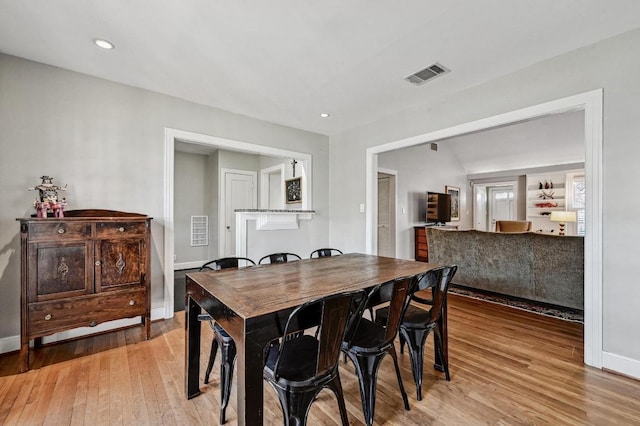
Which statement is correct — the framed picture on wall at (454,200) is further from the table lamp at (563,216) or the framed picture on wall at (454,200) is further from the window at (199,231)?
the window at (199,231)

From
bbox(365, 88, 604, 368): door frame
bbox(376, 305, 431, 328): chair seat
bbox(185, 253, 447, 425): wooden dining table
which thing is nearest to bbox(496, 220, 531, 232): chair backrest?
bbox(365, 88, 604, 368): door frame

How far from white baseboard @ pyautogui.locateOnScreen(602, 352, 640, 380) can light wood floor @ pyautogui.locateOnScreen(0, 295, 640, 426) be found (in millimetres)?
78

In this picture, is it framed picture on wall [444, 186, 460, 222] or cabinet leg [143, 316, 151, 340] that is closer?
cabinet leg [143, 316, 151, 340]

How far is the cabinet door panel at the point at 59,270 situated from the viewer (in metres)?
2.20

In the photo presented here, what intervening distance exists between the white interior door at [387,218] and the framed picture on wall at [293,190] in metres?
1.89

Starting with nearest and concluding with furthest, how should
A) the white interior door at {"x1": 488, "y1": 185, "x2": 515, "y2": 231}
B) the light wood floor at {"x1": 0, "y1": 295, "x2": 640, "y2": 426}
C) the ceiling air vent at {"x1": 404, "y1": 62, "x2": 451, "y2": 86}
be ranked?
the light wood floor at {"x1": 0, "y1": 295, "x2": 640, "y2": 426}, the ceiling air vent at {"x1": 404, "y1": 62, "x2": 451, "y2": 86}, the white interior door at {"x1": 488, "y1": 185, "x2": 515, "y2": 231}

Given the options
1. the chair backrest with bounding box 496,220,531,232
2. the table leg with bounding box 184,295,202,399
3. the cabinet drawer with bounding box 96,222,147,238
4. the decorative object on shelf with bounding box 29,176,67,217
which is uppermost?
the decorative object on shelf with bounding box 29,176,67,217

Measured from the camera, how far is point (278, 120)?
4.11 m

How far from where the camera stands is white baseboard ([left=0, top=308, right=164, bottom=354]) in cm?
245

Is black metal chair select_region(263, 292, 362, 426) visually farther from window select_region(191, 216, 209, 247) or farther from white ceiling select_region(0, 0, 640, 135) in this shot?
window select_region(191, 216, 209, 247)

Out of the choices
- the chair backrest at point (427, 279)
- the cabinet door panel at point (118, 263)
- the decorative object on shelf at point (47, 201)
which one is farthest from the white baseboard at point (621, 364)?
the decorative object on shelf at point (47, 201)

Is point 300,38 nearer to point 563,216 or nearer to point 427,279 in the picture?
point 427,279

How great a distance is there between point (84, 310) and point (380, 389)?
2436 millimetres

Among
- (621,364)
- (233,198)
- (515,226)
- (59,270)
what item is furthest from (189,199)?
(515,226)
